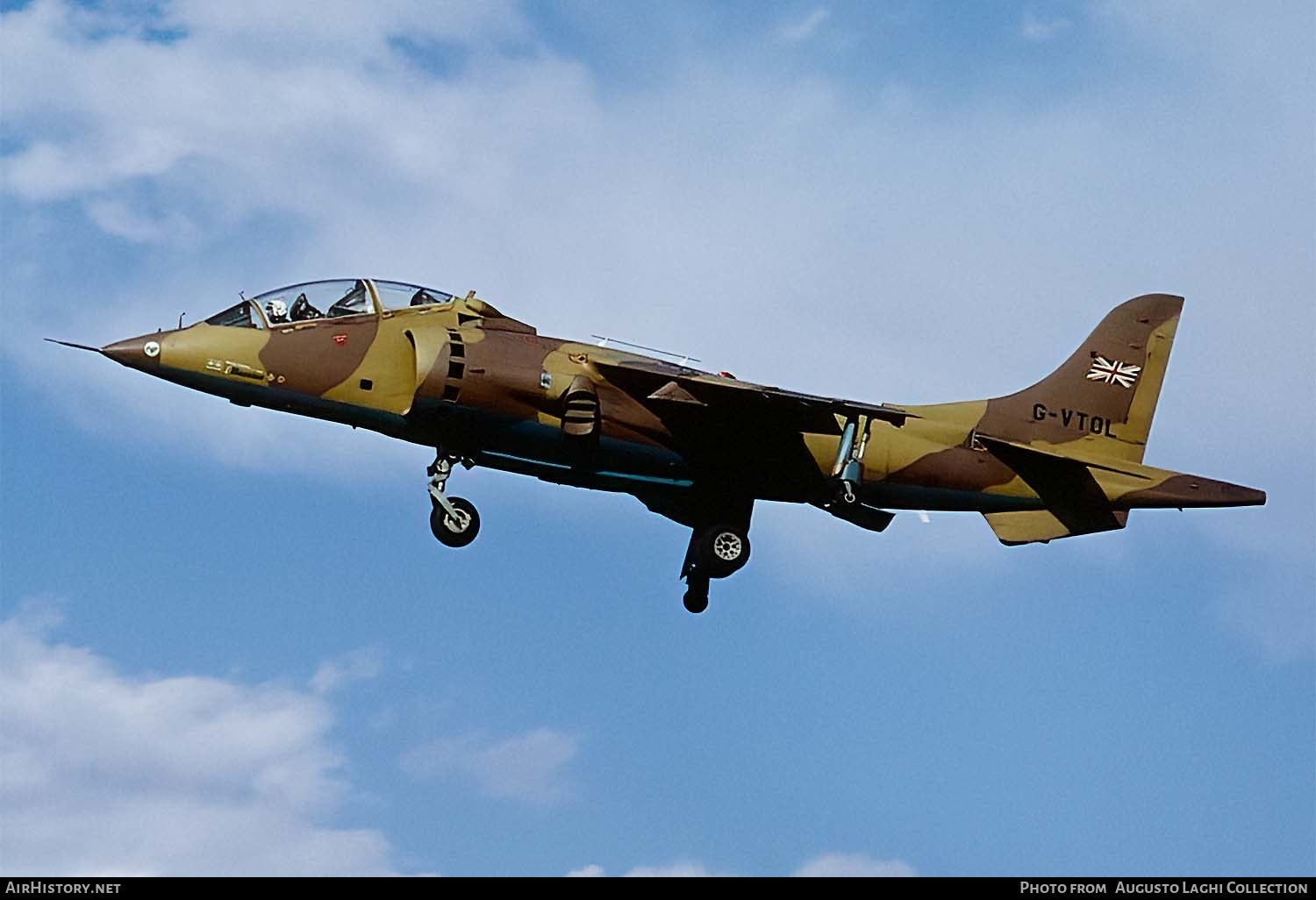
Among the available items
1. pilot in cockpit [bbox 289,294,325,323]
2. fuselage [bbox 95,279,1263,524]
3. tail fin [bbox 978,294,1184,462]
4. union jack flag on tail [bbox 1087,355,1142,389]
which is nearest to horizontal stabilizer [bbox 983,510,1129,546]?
tail fin [bbox 978,294,1184,462]

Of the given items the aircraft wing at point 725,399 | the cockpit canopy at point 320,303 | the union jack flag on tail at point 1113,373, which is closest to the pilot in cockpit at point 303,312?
the cockpit canopy at point 320,303

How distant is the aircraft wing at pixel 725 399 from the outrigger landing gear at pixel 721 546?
2.07 meters

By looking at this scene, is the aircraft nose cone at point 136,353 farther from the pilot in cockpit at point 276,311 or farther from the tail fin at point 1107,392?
the tail fin at point 1107,392

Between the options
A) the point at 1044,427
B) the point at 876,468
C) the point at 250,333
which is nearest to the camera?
the point at 250,333

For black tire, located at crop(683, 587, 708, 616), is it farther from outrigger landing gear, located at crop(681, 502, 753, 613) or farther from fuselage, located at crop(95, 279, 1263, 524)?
fuselage, located at crop(95, 279, 1263, 524)

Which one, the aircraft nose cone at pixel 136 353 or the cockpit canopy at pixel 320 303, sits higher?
the cockpit canopy at pixel 320 303

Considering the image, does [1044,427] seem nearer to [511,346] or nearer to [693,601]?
[693,601]

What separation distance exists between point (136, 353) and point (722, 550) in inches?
394

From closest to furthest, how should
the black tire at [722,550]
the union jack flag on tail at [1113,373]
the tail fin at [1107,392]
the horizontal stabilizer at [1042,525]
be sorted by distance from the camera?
the black tire at [722,550]
the horizontal stabilizer at [1042,525]
the tail fin at [1107,392]
the union jack flag on tail at [1113,373]

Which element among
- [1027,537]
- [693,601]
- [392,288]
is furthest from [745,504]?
[392,288]

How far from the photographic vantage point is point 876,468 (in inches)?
1216

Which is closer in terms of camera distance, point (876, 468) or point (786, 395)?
point (786, 395)

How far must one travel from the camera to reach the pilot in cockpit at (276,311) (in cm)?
2850

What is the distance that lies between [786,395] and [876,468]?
2970mm
